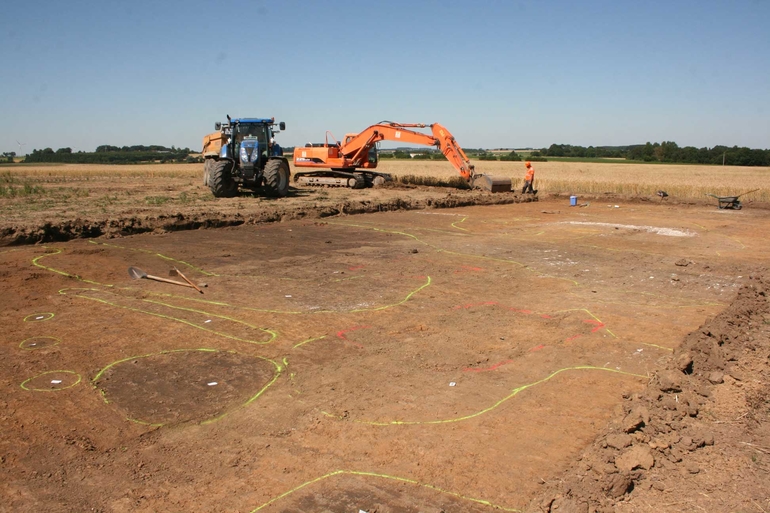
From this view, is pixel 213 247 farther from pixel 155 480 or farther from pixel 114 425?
pixel 155 480

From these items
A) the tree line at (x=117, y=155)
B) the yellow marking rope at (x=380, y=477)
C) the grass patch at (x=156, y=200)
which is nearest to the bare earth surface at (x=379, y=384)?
the yellow marking rope at (x=380, y=477)

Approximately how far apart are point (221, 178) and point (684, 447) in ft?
63.3

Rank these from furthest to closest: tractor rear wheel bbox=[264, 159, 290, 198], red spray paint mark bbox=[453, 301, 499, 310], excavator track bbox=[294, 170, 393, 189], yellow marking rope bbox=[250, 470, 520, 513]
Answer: excavator track bbox=[294, 170, 393, 189] < tractor rear wheel bbox=[264, 159, 290, 198] < red spray paint mark bbox=[453, 301, 499, 310] < yellow marking rope bbox=[250, 470, 520, 513]

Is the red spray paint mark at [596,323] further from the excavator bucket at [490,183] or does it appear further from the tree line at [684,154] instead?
the tree line at [684,154]

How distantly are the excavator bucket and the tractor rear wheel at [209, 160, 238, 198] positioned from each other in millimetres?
11141

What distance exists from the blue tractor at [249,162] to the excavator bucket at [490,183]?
361 inches

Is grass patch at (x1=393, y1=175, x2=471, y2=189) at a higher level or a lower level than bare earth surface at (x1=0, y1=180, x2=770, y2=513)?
higher

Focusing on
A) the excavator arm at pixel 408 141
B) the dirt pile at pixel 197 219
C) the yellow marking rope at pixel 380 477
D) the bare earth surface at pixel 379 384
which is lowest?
the yellow marking rope at pixel 380 477

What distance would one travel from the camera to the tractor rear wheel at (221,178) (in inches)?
846

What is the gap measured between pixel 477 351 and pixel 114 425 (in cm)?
394

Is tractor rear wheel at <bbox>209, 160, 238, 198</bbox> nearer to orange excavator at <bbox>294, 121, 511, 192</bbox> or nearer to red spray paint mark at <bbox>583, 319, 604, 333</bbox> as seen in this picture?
orange excavator at <bbox>294, 121, 511, 192</bbox>

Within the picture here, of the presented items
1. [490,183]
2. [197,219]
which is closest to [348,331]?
[197,219]

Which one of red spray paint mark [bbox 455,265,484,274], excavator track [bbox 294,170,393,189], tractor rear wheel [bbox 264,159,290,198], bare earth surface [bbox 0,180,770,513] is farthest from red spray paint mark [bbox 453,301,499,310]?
excavator track [bbox 294,170,393,189]

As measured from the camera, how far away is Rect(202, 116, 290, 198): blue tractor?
21609 mm
